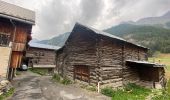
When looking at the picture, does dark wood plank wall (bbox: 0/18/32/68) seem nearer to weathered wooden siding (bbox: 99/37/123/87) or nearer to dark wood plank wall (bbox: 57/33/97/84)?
dark wood plank wall (bbox: 57/33/97/84)

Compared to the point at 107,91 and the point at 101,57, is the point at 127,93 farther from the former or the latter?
the point at 101,57

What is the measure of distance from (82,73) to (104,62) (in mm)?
3419

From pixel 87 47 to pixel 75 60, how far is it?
3.04 metres

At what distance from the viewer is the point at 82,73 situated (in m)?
22.2

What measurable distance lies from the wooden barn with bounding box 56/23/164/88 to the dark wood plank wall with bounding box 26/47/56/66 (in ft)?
59.1

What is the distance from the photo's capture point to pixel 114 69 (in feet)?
69.3

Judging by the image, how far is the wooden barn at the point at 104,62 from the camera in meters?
20.1

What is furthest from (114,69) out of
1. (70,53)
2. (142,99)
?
(70,53)

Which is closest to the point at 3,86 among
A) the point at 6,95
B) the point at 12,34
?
the point at 6,95

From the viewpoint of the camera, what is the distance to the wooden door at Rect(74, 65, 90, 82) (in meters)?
21.4

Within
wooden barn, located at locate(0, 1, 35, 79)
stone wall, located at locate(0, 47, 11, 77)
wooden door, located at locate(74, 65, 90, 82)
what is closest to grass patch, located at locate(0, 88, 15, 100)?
stone wall, located at locate(0, 47, 11, 77)

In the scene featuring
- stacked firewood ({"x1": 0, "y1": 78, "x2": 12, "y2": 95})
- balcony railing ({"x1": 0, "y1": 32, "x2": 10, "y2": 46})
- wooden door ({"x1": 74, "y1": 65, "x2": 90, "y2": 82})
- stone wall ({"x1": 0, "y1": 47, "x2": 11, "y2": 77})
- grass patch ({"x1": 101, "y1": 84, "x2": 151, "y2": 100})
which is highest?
balcony railing ({"x1": 0, "y1": 32, "x2": 10, "y2": 46})

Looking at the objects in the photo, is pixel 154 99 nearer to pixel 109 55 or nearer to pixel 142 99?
pixel 142 99

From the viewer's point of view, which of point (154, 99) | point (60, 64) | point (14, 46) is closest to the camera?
point (154, 99)
